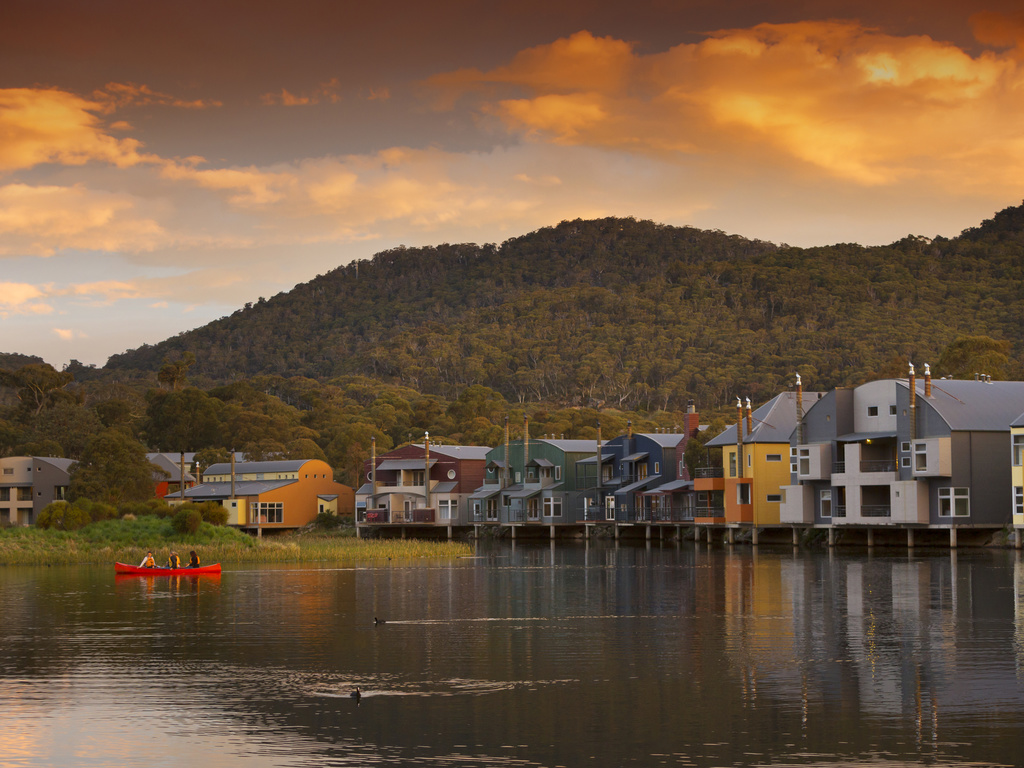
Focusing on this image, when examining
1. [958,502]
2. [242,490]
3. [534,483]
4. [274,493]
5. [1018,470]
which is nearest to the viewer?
[1018,470]

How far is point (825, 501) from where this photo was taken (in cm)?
7350

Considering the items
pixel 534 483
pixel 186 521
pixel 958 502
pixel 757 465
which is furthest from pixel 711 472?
pixel 186 521

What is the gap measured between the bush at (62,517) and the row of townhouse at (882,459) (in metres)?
39.3

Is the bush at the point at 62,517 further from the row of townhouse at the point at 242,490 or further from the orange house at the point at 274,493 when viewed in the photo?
the row of townhouse at the point at 242,490

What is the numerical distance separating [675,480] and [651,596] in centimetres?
5550

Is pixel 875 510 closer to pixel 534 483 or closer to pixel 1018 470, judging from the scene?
pixel 1018 470

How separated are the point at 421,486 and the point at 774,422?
3813 cm

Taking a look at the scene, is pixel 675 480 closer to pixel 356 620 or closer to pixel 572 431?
pixel 572 431

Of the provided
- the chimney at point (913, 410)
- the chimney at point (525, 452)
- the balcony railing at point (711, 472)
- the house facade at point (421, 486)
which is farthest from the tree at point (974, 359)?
the house facade at point (421, 486)

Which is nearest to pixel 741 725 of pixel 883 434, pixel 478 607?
pixel 478 607

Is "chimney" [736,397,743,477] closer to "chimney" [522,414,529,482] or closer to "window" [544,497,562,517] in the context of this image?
"window" [544,497,562,517]

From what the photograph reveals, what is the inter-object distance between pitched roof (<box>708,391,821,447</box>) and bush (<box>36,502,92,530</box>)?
40.7 meters

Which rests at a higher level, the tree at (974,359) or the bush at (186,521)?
the tree at (974,359)

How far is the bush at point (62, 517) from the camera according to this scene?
69.1 meters
